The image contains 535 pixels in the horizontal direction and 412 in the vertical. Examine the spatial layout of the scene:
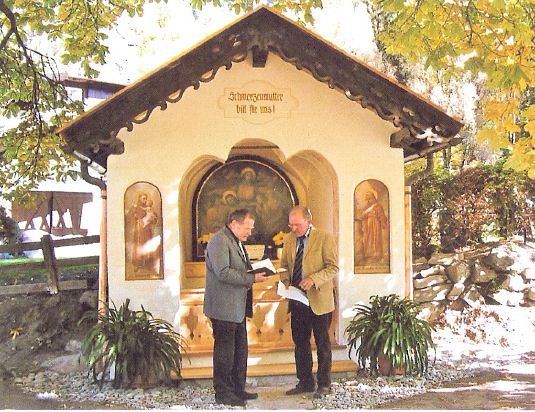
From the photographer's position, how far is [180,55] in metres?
5.61

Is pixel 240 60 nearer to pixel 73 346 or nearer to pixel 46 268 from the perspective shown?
pixel 73 346

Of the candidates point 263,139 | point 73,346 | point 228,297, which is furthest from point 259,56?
point 73,346

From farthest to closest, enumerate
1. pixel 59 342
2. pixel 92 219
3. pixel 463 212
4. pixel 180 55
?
pixel 92 219 → pixel 463 212 → pixel 59 342 → pixel 180 55

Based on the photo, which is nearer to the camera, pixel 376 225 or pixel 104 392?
pixel 104 392

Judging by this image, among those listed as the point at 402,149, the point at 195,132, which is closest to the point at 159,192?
the point at 195,132

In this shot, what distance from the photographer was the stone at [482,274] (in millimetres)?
8883

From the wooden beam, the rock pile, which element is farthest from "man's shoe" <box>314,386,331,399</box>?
the rock pile

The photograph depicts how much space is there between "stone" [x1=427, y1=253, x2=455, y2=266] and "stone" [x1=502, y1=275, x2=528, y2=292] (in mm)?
842

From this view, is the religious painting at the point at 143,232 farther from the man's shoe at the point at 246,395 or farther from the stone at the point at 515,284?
the stone at the point at 515,284

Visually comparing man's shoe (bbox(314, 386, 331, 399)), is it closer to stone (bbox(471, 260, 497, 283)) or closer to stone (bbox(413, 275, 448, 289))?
stone (bbox(413, 275, 448, 289))

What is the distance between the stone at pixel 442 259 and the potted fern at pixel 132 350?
462 cm

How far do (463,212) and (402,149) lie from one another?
9.17ft

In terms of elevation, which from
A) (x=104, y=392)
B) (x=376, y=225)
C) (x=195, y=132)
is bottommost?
(x=104, y=392)

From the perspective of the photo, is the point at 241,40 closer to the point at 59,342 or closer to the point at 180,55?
the point at 180,55
